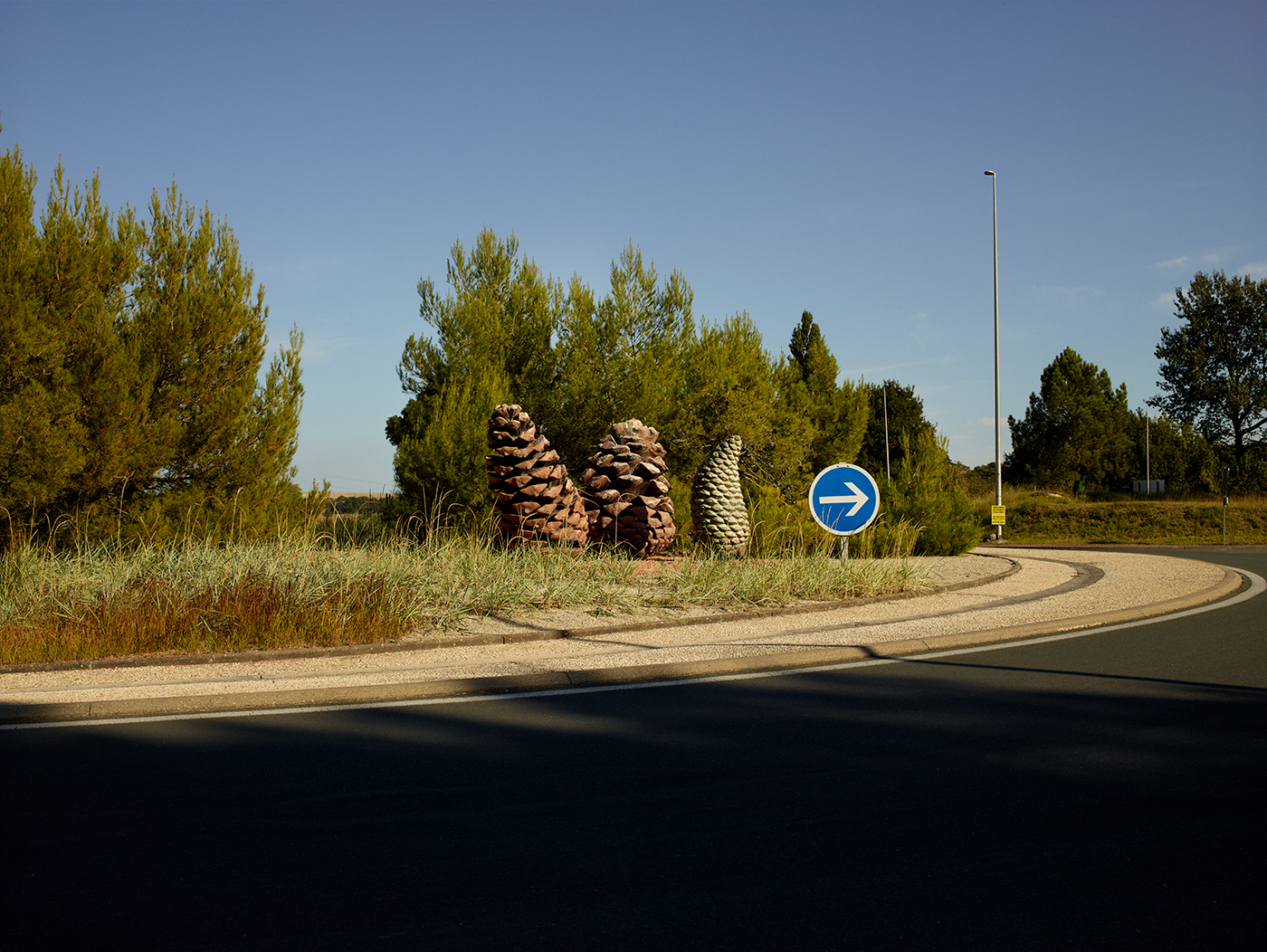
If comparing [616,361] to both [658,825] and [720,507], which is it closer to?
[720,507]

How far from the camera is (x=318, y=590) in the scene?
9.03m

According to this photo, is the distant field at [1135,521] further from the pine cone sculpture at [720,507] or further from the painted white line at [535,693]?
the painted white line at [535,693]

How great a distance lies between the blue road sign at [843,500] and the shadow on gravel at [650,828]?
5.10 meters

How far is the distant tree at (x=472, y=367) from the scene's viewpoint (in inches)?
713

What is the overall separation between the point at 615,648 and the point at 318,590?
3.09m

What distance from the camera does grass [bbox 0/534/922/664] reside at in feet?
26.6

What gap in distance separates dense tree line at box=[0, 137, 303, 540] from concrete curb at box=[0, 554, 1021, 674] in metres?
4.32

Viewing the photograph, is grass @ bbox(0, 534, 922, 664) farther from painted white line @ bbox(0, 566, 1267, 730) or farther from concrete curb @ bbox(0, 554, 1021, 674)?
painted white line @ bbox(0, 566, 1267, 730)

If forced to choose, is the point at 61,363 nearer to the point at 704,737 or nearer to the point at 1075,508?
the point at 704,737

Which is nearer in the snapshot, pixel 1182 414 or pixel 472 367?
pixel 472 367

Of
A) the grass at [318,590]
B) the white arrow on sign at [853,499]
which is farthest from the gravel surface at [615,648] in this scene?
the white arrow on sign at [853,499]

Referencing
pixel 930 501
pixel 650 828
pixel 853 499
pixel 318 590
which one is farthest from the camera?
pixel 930 501

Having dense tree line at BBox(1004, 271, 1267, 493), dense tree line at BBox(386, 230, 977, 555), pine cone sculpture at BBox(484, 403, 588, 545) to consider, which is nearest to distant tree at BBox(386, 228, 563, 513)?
dense tree line at BBox(386, 230, 977, 555)

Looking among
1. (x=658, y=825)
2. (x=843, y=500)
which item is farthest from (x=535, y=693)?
(x=843, y=500)
